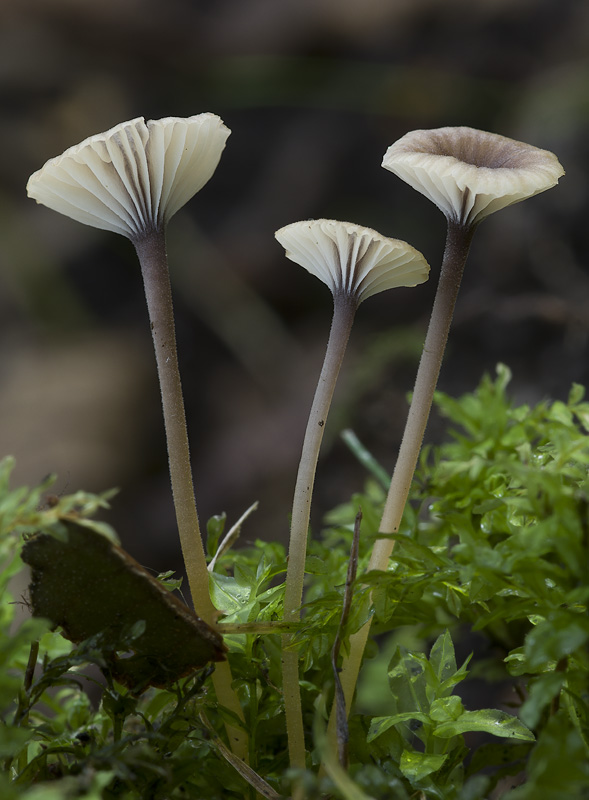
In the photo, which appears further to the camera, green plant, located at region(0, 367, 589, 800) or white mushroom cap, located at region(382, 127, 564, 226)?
white mushroom cap, located at region(382, 127, 564, 226)

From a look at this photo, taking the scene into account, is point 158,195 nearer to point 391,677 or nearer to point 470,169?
point 470,169

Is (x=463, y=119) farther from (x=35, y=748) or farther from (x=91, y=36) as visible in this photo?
(x=35, y=748)

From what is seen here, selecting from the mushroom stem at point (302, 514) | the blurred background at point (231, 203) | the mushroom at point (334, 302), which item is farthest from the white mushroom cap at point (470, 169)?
the blurred background at point (231, 203)

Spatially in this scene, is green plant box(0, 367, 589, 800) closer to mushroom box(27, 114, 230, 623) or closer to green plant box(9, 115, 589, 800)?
green plant box(9, 115, 589, 800)

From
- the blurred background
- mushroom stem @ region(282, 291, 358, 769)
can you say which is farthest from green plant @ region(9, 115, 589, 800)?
the blurred background

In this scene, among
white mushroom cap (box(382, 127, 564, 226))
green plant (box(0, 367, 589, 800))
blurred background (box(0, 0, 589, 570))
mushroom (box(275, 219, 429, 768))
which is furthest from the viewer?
blurred background (box(0, 0, 589, 570))

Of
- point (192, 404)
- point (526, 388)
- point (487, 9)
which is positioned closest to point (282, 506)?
point (192, 404)

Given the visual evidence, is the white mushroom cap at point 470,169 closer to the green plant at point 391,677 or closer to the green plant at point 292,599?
the green plant at point 292,599
